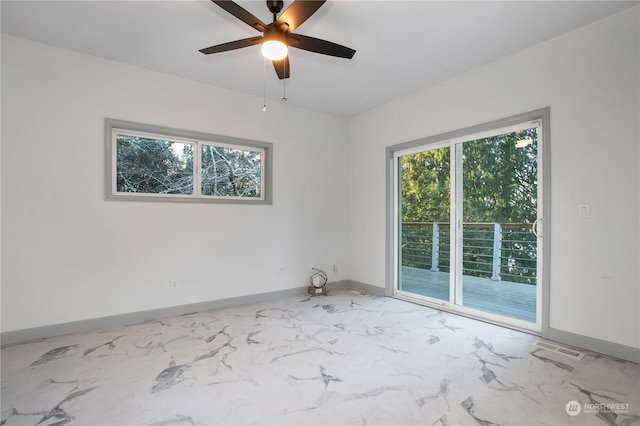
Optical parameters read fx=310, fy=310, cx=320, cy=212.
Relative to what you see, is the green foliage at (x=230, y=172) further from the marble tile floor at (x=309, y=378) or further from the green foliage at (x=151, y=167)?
the marble tile floor at (x=309, y=378)

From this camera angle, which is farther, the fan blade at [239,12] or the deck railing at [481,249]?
the deck railing at [481,249]

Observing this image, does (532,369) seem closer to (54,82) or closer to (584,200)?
(584,200)

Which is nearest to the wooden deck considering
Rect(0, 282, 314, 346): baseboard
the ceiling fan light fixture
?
Rect(0, 282, 314, 346): baseboard

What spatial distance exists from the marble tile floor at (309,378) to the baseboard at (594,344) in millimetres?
80

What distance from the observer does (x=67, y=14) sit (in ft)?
8.26

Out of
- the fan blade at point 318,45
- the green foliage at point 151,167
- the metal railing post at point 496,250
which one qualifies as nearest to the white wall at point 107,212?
the green foliage at point 151,167

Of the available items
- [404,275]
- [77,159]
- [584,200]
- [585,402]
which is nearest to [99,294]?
[77,159]

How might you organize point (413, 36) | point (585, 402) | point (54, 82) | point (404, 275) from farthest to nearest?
point (404, 275)
point (54, 82)
point (413, 36)
point (585, 402)

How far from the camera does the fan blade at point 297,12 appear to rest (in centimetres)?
193

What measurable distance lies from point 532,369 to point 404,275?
2207 mm

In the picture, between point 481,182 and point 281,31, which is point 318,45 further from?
point 481,182

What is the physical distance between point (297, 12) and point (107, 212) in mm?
2704

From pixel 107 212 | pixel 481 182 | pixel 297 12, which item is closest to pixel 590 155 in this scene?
pixel 481 182

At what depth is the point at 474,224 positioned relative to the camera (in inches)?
142
